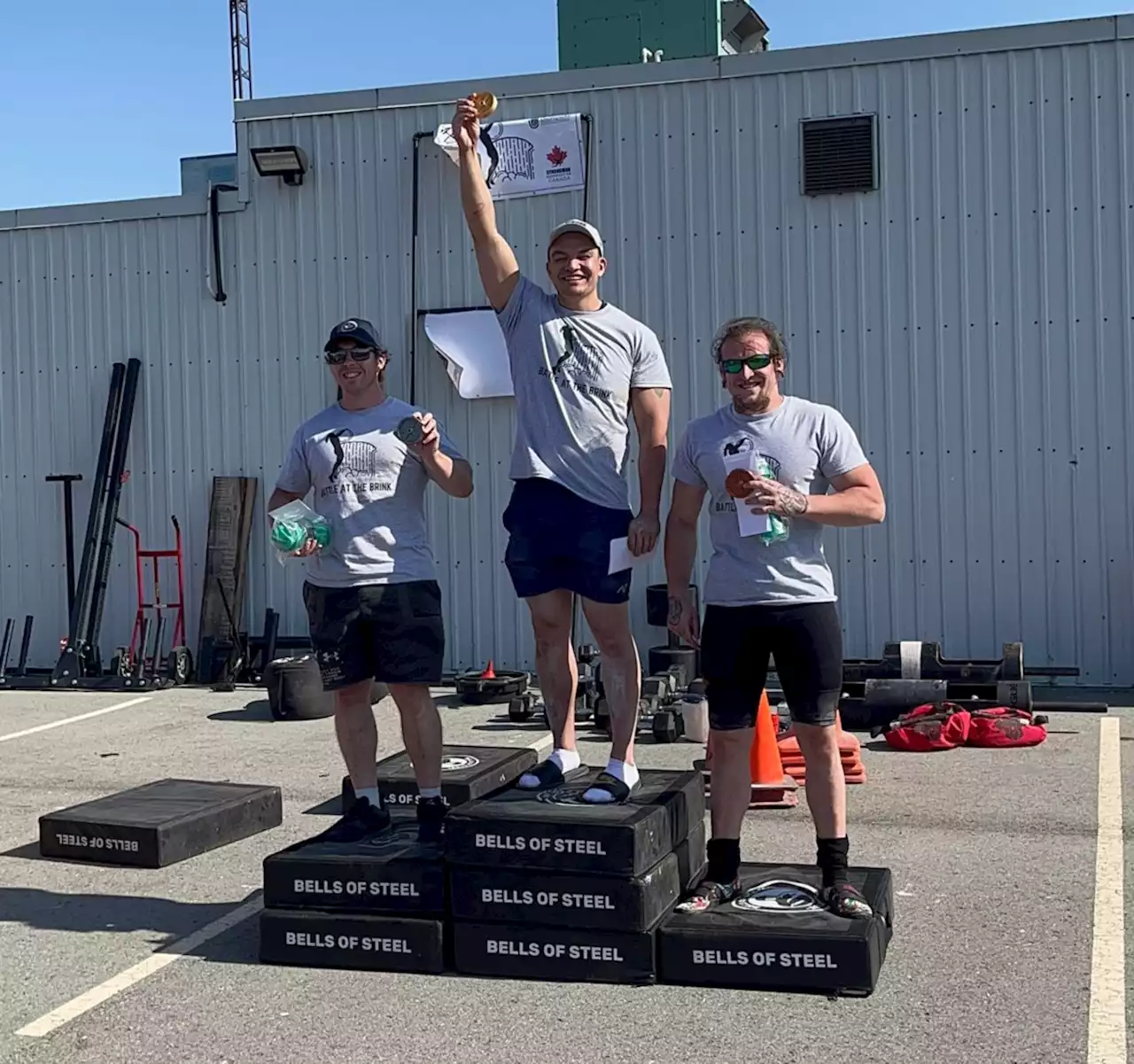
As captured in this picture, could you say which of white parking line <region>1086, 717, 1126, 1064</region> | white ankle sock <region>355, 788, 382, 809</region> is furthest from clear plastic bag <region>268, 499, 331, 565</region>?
white parking line <region>1086, 717, 1126, 1064</region>

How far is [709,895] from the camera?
4.28 m

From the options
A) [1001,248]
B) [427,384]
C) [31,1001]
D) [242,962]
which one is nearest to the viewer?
[31,1001]

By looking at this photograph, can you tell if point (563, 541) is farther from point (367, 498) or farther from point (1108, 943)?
point (1108, 943)

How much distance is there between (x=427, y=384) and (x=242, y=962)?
24.1 ft

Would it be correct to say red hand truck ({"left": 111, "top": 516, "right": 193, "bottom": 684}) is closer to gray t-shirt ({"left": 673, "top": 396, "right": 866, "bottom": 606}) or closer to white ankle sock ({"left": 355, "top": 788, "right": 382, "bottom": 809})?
white ankle sock ({"left": 355, "top": 788, "right": 382, "bottom": 809})

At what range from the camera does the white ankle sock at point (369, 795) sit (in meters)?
4.86

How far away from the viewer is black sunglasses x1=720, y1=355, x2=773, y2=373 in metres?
4.21

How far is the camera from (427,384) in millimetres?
11320

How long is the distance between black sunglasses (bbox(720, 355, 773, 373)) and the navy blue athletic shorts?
0.62 meters

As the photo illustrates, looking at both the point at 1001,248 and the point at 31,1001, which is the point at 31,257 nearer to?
the point at 1001,248

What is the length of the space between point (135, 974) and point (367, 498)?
Result: 170cm

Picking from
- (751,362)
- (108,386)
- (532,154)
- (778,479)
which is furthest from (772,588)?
(108,386)

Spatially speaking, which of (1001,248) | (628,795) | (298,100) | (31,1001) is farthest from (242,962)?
(298,100)

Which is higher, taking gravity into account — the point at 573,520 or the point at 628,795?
the point at 573,520
